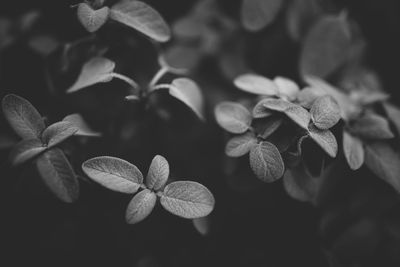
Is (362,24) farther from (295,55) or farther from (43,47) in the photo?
(43,47)

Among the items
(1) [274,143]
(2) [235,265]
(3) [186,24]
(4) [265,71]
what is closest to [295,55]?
(4) [265,71]

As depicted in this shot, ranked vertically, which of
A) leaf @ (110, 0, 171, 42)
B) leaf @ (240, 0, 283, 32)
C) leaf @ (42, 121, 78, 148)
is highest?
leaf @ (110, 0, 171, 42)

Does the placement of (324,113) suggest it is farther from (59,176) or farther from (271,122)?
(59,176)

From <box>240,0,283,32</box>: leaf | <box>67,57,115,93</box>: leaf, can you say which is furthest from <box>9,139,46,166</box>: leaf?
<box>240,0,283,32</box>: leaf

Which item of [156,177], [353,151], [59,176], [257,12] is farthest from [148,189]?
[257,12]

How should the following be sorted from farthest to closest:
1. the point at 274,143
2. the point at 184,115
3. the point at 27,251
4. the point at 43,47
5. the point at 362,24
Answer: the point at 362,24 → the point at 184,115 → the point at 43,47 → the point at 27,251 → the point at 274,143

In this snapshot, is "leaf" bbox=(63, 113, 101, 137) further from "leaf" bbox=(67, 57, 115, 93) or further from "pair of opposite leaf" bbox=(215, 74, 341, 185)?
"pair of opposite leaf" bbox=(215, 74, 341, 185)
